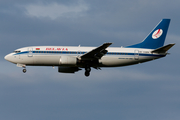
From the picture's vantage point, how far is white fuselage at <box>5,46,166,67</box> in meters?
50.9


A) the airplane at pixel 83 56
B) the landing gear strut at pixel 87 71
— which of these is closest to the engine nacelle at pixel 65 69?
the airplane at pixel 83 56

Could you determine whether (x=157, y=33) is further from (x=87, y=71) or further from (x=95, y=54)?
(x=87, y=71)

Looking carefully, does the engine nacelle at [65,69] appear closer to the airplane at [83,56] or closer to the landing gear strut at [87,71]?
the airplane at [83,56]

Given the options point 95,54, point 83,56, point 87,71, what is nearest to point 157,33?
point 95,54

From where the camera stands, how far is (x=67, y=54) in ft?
168

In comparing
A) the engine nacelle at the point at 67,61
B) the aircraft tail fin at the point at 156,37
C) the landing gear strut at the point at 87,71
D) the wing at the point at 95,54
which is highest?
the aircraft tail fin at the point at 156,37

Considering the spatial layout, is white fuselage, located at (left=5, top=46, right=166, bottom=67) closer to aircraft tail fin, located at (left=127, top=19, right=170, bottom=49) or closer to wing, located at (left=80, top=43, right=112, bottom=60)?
wing, located at (left=80, top=43, right=112, bottom=60)

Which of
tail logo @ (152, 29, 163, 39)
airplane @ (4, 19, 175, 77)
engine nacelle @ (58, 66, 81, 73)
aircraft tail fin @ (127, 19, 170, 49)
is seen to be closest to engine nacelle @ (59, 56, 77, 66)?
airplane @ (4, 19, 175, 77)

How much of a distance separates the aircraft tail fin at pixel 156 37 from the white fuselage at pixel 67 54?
1563mm

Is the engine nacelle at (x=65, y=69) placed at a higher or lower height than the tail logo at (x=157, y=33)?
lower

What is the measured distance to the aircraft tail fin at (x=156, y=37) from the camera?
54875 millimetres

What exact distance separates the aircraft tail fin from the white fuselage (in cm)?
156

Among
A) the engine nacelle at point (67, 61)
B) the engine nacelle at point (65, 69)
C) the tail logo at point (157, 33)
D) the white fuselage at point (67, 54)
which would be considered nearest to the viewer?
the engine nacelle at point (67, 61)

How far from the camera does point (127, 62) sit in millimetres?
52906
